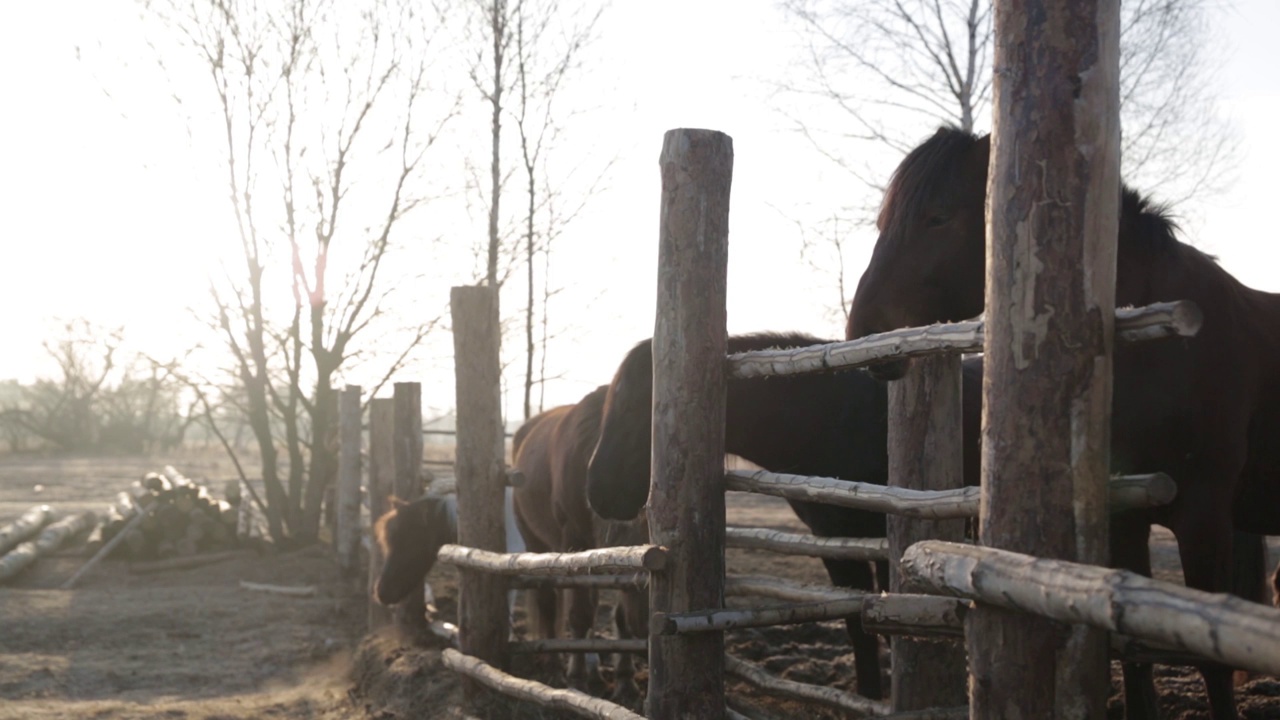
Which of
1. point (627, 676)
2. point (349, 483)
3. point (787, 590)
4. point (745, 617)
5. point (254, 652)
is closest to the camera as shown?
point (745, 617)

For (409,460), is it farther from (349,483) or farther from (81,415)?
(81,415)

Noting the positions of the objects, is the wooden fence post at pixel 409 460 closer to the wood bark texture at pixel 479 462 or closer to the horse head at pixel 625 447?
the wood bark texture at pixel 479 462

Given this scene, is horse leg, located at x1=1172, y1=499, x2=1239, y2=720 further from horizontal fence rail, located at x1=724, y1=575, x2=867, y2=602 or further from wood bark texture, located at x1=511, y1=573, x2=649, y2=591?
wood bark texture, located at x1=511, y1=573, x2=649, y2=591

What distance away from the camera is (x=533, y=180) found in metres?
13.1

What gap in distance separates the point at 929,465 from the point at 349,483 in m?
7.89

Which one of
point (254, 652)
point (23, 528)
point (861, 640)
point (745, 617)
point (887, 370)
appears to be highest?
point (887, 370)

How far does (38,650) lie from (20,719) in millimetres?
2277

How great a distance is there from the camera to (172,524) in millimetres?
11859

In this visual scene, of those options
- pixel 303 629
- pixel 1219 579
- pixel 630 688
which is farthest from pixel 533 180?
pixel 1219 579

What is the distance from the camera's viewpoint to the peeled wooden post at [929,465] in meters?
3.16

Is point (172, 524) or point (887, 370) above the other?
point (887, 370)

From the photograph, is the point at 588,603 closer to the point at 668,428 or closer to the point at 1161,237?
the point at 668,428

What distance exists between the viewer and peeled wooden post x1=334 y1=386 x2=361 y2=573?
9953 mm

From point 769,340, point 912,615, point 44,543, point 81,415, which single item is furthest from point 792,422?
point 81,415
